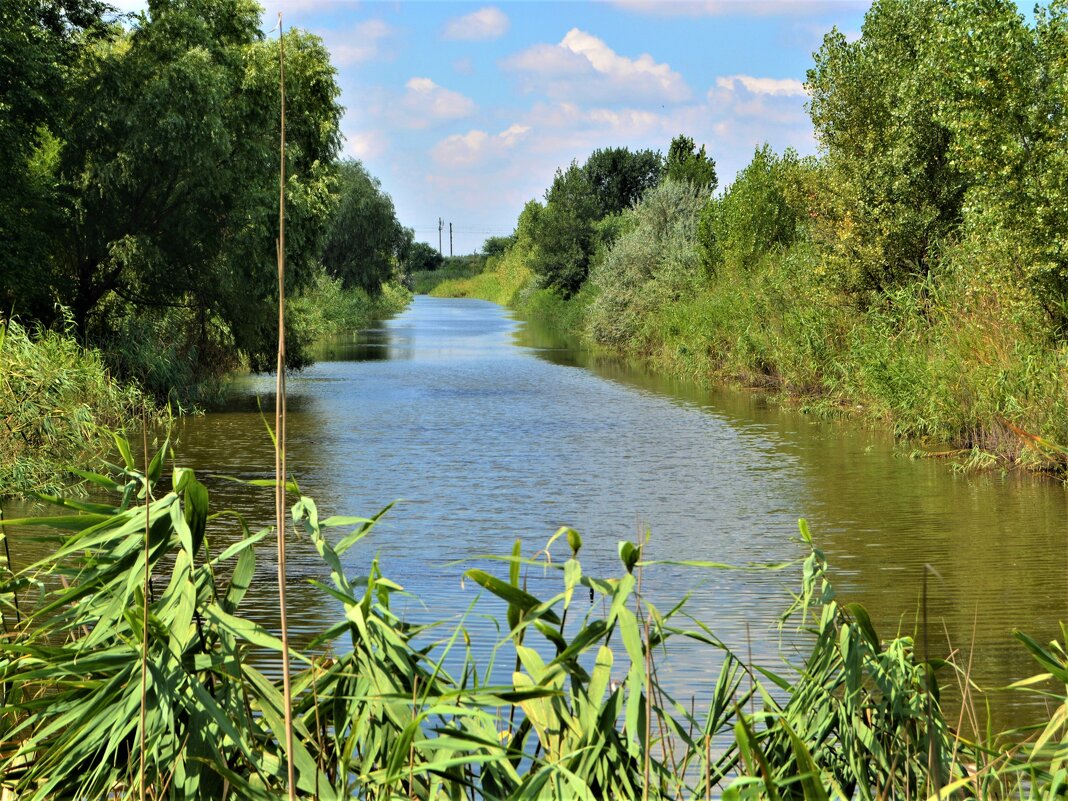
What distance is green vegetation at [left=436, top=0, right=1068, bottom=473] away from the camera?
1416 centimetres

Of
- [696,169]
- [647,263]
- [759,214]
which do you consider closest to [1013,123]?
[759,214]

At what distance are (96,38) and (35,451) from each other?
11.0 m

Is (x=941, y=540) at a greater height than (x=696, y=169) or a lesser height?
lesser

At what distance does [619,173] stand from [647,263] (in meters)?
33.4

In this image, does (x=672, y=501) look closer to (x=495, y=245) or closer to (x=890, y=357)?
(x=890, y=357)

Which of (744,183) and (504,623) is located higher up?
(744,183)

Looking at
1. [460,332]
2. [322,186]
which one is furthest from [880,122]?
[460,332]

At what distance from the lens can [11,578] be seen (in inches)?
155

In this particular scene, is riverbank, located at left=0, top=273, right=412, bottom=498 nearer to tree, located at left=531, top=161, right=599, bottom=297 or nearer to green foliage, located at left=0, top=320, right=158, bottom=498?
green foliage, located at left=0, top=320, right=158, bottom=498

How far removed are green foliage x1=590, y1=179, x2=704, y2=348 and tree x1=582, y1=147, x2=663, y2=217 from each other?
1119 inches

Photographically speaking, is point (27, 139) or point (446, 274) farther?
point (446, 274)

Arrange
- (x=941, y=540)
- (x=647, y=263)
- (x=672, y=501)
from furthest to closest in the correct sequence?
(x=647, y=263) < (x=672, y=501) < (x=941, y=540)

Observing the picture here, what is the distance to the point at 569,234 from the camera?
59.6m

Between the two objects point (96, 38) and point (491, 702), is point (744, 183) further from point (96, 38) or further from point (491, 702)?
point (491, 702)
